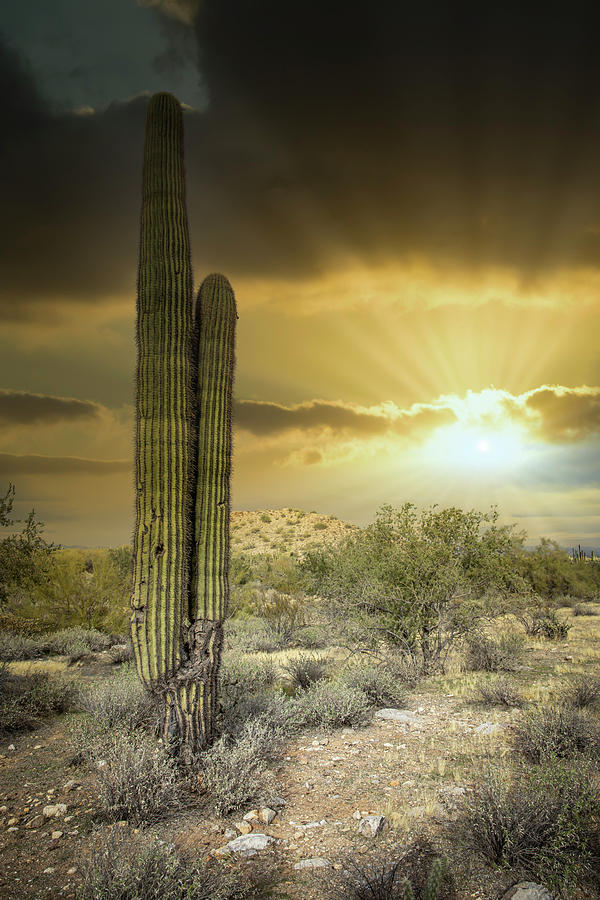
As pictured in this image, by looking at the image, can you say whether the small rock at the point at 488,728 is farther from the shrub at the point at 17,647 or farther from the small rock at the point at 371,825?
the shrub at the point at 17,647

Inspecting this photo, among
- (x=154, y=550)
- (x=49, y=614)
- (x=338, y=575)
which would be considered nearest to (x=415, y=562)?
(x=338, y=575)

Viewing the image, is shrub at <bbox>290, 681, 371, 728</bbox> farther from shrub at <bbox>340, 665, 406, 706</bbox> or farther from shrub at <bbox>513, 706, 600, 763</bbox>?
shrub at <bbox>513, 706, 600, 763</bbox>

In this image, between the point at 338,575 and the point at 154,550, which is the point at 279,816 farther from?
the point at 338,575

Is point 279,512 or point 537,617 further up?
point 279,512

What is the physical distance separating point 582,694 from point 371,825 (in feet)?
16.5

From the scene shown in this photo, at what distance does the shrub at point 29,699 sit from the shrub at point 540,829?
647 centimetres

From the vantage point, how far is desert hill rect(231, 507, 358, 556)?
4950cm

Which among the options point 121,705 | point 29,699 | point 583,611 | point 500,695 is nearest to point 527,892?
point 500,695

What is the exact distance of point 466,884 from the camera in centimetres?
397

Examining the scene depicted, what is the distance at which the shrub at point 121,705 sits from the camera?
686 cm

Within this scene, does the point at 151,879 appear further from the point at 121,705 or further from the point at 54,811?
the point at 121,705

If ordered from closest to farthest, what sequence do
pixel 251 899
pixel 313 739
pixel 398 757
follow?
pixel 251 899, pixel 398 757, pixel 313 739

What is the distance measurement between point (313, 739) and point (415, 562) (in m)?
5.05

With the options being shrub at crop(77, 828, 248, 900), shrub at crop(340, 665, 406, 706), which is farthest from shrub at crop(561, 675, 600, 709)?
shrub at crop(77, 828, 248, 900)
